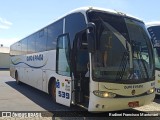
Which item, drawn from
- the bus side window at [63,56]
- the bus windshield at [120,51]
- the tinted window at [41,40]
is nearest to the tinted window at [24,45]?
the tinted window at [41,40]

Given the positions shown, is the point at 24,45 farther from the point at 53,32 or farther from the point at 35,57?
the point at 53,32

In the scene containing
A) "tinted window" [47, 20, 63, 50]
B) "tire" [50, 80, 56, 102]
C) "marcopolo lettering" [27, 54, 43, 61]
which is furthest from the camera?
"marcopolo lettering" [27, 54, 43, 61]

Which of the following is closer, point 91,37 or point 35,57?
point 91,37

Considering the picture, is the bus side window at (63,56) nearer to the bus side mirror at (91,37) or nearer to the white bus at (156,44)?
the bus side mirror at (91,37)

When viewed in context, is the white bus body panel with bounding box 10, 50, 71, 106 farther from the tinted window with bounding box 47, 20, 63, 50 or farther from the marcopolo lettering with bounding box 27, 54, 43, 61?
the tinted window with bounding box 47, 20, 63, 50

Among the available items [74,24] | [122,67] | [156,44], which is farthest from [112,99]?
[156,44]

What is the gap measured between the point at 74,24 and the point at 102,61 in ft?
6.41

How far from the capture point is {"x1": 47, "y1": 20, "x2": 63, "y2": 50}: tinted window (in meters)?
9.91

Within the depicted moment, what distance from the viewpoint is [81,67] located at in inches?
323

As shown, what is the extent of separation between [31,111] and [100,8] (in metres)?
4.19

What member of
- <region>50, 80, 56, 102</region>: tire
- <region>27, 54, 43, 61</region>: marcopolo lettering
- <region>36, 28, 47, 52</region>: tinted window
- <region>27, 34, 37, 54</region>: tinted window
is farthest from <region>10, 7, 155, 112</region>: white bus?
<region>27, 34, 37, 54</region>: tinted window

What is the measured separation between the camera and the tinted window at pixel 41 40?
1191 cm

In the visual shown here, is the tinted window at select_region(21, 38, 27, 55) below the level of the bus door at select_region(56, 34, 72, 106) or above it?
above

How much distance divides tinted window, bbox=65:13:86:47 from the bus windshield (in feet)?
1.48
